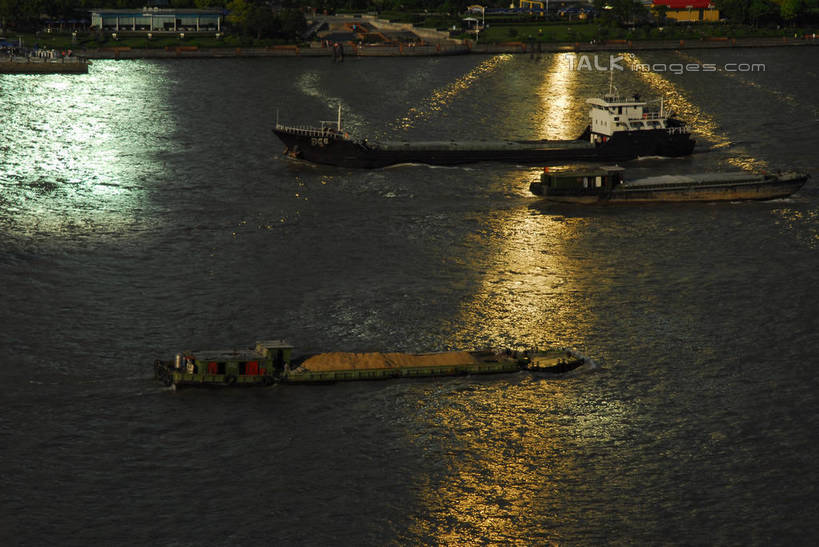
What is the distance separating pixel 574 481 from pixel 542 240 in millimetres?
32569

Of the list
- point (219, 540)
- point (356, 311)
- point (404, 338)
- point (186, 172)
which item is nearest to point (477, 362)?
point (404, 338)

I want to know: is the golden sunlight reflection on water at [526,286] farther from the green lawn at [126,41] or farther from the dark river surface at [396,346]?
the green lawn at [126,41]

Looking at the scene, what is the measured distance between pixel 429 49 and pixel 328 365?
455 ft

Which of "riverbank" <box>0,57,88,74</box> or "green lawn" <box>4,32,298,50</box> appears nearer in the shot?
"riverbank" <box>0,57,88,74</box>

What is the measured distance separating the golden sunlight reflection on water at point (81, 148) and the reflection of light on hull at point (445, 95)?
75.3 feet

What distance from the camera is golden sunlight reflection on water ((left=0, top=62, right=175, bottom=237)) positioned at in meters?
80.3

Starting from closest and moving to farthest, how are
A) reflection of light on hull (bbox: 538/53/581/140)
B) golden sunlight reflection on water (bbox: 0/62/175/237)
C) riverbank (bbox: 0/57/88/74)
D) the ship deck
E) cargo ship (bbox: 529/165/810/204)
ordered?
golden sunlight reflection on water (bbox: 0/62/175/237) → cargo ship (bbox: 529/165/810/204) → the ship deck → reflection of light on hull (bbox: 538/53/581/140) → riverbank (bbox: 0/57/88/74)

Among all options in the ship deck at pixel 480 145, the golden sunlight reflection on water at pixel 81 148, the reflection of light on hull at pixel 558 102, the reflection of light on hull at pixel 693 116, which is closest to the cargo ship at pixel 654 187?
the reflection of light on hull at pixel 693 116

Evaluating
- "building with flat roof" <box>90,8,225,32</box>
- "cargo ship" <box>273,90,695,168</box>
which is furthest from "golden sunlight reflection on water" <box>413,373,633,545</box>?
"building with flat roof" <box>90,8,225,32</box>

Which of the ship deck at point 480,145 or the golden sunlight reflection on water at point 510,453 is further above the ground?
the ship deck at point 480,145

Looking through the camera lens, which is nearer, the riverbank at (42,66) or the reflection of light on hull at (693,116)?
the reflection of light on hull at (693,116)

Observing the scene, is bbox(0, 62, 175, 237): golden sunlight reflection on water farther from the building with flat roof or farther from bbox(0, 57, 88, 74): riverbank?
the building with flat roof

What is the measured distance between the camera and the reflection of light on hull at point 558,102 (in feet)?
385

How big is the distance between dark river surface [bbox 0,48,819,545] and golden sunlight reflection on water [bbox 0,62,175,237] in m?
0.45
